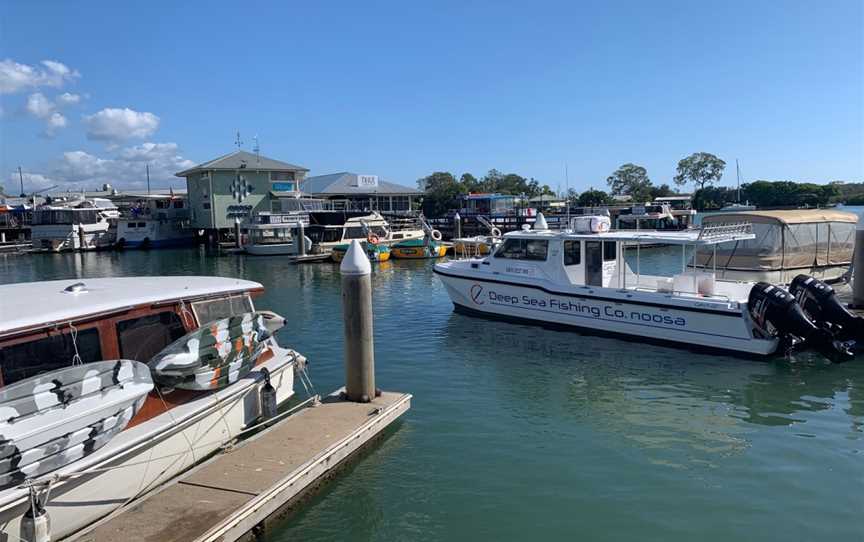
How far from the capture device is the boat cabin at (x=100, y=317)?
20.9 feet

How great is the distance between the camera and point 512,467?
324 inches

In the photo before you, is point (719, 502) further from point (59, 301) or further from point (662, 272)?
point (662, 272)

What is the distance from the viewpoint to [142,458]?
22.4ft

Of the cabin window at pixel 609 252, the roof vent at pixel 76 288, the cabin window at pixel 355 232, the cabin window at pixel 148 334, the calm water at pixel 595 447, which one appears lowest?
the calm water at pixel 595 447

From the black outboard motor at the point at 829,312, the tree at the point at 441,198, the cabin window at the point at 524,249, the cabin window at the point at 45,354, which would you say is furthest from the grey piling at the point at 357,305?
the tree at the point at 441,198

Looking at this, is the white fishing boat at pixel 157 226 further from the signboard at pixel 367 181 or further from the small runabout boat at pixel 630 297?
the small runabout boat at pixel 630 297

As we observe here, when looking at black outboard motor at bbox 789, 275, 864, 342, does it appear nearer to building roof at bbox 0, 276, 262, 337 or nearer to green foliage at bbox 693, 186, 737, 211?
building roof at bbox 0, 276, 262, 337

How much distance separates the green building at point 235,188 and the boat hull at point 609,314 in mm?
41043

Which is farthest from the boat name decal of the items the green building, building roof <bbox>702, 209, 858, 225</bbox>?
the green building

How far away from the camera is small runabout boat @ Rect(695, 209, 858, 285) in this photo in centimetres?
1961

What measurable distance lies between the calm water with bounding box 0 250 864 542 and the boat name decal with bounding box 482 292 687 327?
28.1 inches

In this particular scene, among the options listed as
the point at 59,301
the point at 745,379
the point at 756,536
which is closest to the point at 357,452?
the point at 59,301

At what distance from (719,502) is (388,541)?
158 inches

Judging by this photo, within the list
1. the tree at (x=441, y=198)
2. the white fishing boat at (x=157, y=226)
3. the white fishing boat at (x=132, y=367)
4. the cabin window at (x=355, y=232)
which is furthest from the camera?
the tree at (x=441, y=198)
